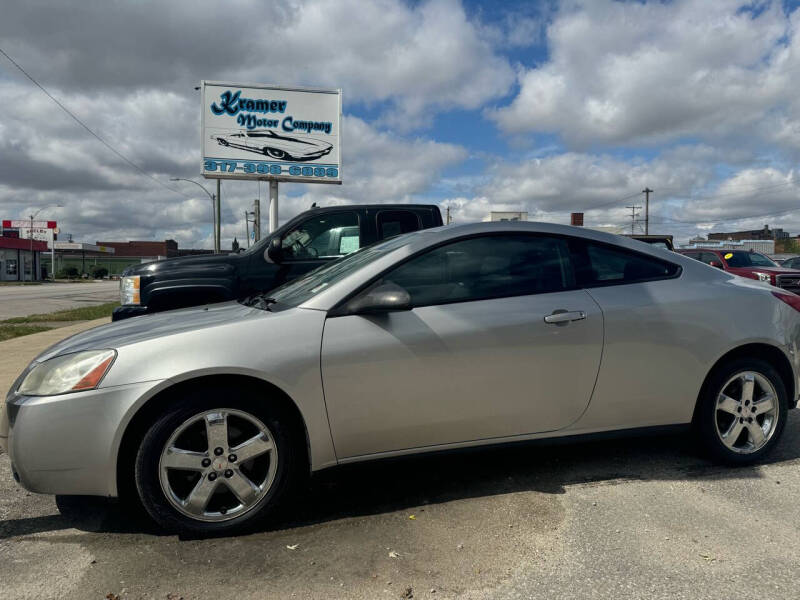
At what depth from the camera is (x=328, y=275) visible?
3.56 meters

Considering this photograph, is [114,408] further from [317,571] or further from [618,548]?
[618,548]

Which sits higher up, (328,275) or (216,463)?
(328,275)

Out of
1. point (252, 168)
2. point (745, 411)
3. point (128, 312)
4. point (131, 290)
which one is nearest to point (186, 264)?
point (131, 290)

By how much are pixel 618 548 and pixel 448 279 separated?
5.10 ft

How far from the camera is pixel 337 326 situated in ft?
9.80

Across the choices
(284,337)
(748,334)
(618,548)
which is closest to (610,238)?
(748,334)

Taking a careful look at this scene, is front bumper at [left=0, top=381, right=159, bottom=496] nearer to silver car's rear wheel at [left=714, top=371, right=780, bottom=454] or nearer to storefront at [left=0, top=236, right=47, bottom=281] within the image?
silver car's rear wheel at [left=714, top=371, right=780, bottom=454]

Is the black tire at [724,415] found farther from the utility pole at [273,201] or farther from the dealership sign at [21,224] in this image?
the dealership sign at [21,224]

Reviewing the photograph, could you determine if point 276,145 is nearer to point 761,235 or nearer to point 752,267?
point 752,267

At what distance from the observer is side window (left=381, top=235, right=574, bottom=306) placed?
3.22 meters

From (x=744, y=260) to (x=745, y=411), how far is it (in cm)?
1325

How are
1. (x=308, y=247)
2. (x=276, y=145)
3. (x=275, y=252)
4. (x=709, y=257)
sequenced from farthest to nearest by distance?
(x=276, y=145) < (x=709, y=257) < (x=308, y=247) < (x=275, y=252)

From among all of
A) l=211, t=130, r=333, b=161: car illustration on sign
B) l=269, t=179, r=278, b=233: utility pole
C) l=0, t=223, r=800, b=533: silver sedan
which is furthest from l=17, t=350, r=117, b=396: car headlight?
l=211, t=130, r=333, b=161: car illustration on sign

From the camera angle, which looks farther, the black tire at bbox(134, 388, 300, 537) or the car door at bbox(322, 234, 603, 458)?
the car door at bbox(322, 234, 603, 458)
